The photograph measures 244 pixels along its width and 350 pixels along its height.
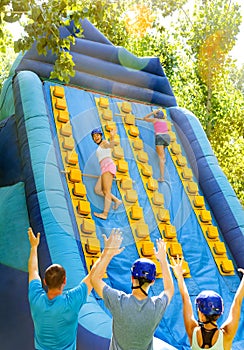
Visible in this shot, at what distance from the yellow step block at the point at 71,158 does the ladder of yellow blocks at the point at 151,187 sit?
2.95ft

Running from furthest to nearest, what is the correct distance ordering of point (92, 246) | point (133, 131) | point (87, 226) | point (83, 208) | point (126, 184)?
point (133, 131) < point (126, 184) < point (83, 208) < point (87, 226) < point (92, 246)

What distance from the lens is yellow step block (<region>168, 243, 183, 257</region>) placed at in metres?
5.09

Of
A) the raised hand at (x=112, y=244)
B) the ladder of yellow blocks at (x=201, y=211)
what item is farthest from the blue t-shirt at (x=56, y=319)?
the ladder of yellow blocks at (x=201, y=211)

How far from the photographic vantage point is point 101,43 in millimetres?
6805

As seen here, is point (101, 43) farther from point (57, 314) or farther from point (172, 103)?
point (57, 314)

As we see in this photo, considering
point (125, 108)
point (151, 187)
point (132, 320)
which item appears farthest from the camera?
point (125, 108)

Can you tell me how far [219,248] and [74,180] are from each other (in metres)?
1.75

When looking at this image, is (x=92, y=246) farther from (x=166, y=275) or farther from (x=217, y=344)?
(x=217, y=344)

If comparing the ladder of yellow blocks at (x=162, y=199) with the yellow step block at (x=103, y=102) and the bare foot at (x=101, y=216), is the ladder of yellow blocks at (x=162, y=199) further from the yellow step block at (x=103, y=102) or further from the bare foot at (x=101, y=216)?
the bare foot at (x=101, y=216)

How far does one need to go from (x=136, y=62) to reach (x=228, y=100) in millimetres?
7705

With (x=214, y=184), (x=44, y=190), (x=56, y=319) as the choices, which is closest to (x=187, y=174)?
(x=214, y=184)

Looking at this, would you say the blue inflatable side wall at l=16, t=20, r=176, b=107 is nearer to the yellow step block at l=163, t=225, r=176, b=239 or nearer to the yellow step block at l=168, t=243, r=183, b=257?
the yellow step block at l=163, t=225, r=176, b=239

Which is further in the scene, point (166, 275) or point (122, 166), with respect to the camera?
point (122, 166)

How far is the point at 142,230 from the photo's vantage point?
5074mm
